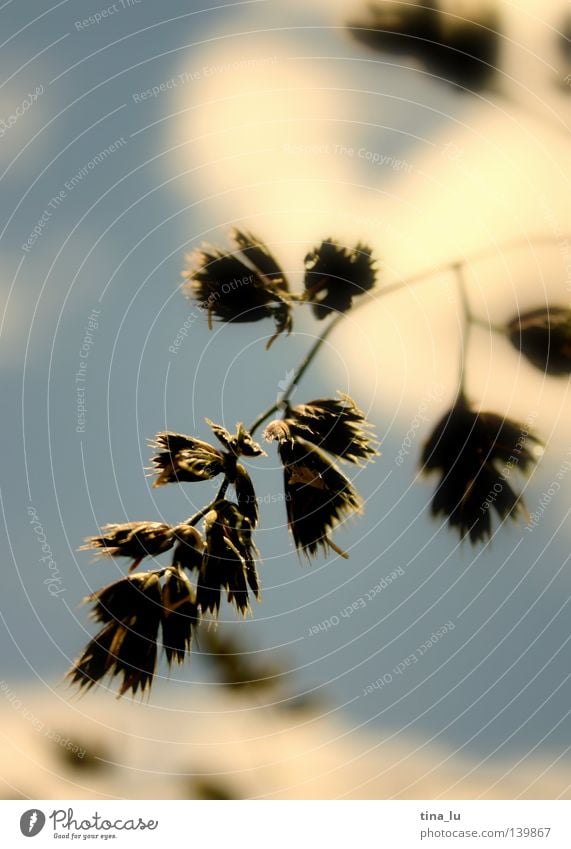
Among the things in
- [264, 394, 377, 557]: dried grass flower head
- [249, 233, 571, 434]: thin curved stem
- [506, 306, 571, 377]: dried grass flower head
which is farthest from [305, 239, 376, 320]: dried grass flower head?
[506, 306, 571, 377]: dried grass flower head

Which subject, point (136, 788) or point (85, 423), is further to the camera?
point (85, 423)

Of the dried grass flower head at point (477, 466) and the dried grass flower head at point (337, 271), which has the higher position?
the dried grass flower head at point (337, 271)

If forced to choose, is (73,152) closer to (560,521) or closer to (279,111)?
(279,111)

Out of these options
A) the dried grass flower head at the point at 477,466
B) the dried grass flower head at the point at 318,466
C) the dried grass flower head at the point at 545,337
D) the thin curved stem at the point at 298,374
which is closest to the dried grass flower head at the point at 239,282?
the thin curved stem at the point at 298,374

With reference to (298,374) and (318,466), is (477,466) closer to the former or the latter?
(318,466)

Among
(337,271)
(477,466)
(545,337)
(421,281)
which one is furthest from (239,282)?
(545,337)

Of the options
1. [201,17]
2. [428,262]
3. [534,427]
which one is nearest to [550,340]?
[534,427]

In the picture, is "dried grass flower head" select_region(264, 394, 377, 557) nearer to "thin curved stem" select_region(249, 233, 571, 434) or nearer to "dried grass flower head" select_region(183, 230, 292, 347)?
"thin curved stem" select_region(249, 233, 571, 434)

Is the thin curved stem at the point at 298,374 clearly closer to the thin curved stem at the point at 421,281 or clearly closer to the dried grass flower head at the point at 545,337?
the thin curved stem at the point at 421,281
